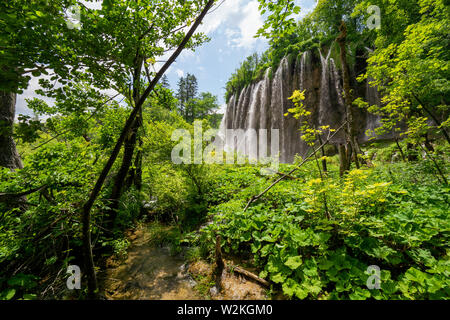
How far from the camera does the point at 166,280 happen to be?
295 cm

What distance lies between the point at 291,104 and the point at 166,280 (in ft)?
50.9

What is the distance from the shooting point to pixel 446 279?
56.3 inches

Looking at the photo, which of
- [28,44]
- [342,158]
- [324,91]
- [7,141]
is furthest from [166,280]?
[324,91]

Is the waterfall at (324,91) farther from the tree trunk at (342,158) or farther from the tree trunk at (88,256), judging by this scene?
the tree trunk at (88,256)

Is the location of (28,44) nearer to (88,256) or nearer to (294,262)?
(88,256)

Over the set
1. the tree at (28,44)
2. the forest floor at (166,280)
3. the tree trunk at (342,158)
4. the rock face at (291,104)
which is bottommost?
the forest floor at (166,280)

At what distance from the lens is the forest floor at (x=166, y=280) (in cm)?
231

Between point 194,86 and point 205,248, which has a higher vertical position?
point 194,86

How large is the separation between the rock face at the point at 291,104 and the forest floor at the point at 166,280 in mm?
8425

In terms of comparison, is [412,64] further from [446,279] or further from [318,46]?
[318,46]

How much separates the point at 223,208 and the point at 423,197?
3.40m

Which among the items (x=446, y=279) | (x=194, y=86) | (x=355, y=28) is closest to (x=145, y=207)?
(x=446, y=279)

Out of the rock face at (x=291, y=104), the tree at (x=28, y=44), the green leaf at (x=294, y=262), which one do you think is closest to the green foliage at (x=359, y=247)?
the green leaf at (x=294, y=262)

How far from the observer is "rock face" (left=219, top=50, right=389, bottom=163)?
1284 centimetres
